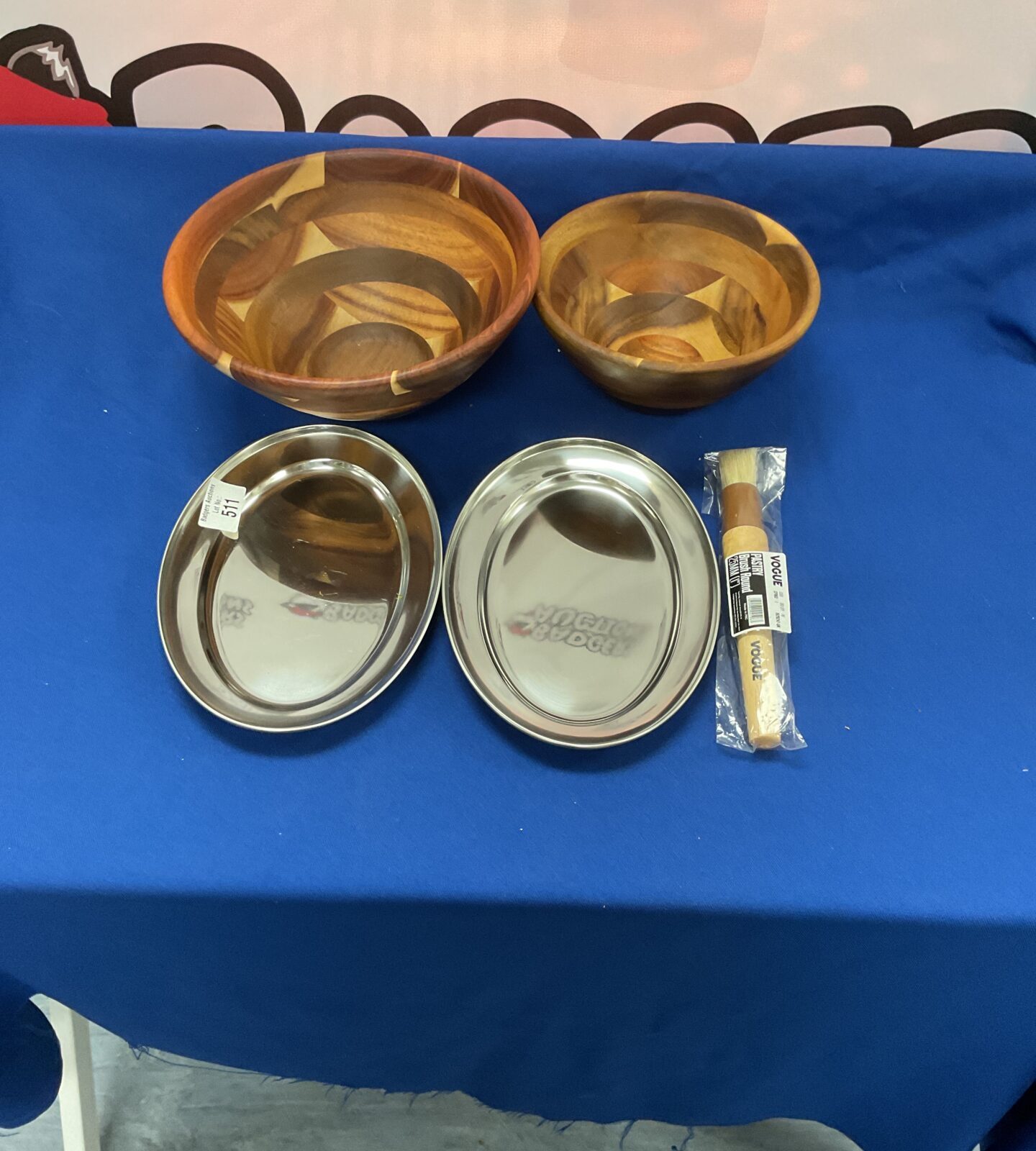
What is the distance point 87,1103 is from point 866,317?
3.54ft

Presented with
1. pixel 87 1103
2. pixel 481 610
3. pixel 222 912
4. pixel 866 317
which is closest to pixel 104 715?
pixel 222 912

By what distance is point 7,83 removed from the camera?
65 centimetres

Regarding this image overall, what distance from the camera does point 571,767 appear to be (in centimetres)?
47

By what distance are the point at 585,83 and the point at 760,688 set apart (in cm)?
53

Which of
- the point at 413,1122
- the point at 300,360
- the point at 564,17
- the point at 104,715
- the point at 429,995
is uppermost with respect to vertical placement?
the point at 564,17

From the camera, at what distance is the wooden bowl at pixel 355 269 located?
19.6 inches

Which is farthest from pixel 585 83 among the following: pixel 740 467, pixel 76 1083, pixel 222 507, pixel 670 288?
pixel 76 1083

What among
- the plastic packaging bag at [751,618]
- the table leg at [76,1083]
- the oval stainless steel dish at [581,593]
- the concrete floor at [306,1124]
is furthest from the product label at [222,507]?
the concrete floor at [306,1124]

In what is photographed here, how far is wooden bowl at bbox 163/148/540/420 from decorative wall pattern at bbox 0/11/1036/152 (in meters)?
0.17

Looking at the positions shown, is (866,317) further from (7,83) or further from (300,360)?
(7,83)

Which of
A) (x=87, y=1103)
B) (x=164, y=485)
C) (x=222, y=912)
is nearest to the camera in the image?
(x=222, y=912)

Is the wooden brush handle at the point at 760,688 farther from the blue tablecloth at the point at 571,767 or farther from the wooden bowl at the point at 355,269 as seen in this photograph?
the wooden bowl at the point at 355,269

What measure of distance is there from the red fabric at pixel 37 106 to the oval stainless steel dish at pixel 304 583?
1.28 feet

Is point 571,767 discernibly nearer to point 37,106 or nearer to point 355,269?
point 355,269
